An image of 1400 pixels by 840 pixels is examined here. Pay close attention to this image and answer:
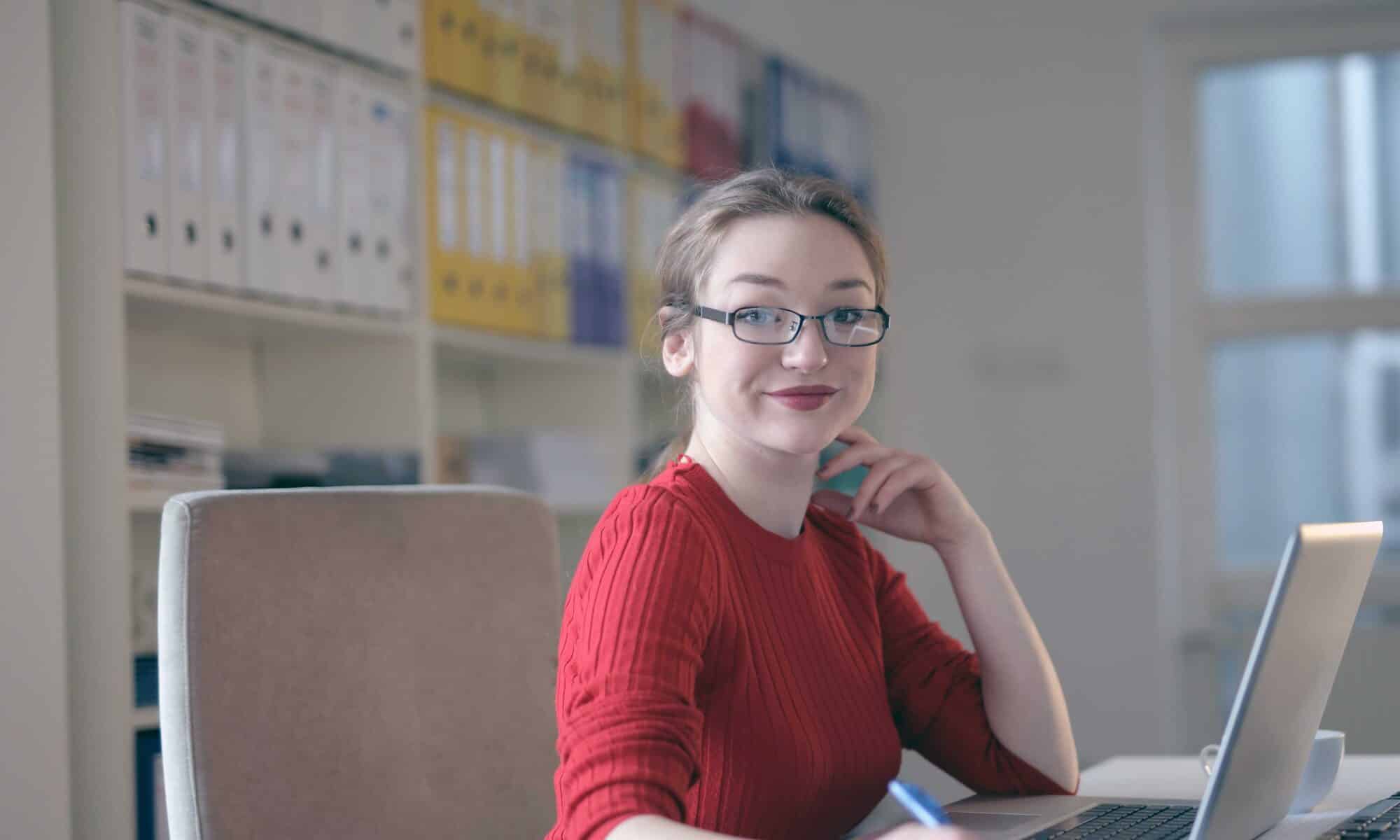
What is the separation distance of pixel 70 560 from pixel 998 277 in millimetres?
3154

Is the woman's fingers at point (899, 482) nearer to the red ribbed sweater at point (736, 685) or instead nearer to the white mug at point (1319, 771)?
the red ribbed sweater at point (736, 685)

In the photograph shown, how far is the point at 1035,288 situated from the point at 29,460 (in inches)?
128

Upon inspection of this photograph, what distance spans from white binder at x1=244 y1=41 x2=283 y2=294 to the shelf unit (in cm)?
4

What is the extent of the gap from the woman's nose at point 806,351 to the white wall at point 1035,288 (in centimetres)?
317

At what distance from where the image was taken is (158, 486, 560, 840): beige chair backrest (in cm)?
119

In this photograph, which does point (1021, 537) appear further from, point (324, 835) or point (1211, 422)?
point (324, 835)

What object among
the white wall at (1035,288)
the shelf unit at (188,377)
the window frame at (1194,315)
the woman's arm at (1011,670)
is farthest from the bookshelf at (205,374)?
the window frame at (1194,315)

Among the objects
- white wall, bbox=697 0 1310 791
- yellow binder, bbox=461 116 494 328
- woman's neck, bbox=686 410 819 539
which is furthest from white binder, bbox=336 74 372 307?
white wall, bbox=697 0 1310 791

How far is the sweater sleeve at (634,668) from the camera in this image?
0.94 meters

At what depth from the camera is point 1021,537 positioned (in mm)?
4426

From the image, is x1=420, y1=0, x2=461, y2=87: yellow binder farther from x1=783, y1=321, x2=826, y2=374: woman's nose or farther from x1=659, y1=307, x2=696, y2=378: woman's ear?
x1=783, y1=321, x2=826, y2=374: woman's nose

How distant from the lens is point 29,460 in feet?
5.86

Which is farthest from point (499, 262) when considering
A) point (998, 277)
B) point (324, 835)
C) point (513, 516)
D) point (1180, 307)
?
point (1180, 307)

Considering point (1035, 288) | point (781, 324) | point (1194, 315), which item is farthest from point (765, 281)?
point (1194, 315)
